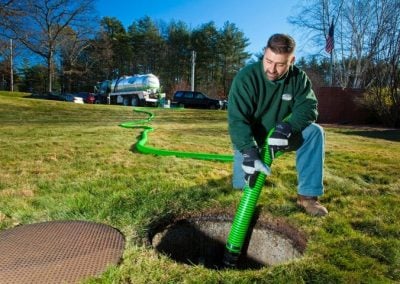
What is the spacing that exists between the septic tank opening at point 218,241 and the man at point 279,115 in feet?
0.91

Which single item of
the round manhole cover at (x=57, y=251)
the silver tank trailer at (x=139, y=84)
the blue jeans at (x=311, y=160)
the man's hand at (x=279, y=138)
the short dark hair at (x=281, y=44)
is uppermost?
the silver tank trailer at (x=139, y=84)

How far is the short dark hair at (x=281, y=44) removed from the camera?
1938 millimetres

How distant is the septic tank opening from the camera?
2.22 meters

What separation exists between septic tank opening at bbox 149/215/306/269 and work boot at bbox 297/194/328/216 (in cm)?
22

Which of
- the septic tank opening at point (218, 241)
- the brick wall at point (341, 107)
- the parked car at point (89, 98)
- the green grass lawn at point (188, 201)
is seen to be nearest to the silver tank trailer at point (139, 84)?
the parked car at point (89, 98)

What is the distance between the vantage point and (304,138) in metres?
2.38

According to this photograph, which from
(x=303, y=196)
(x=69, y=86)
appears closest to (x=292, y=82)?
(x=303, y=196)

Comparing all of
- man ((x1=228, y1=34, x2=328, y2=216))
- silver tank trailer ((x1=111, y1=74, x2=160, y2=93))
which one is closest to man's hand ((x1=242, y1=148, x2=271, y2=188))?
man ((x1=228, y1=34, x2=328, y2=216))

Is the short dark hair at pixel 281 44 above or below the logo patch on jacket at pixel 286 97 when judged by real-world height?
above

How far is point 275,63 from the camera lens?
202cm

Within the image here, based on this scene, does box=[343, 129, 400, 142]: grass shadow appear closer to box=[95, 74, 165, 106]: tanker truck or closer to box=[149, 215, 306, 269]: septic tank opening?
box=[149, 215, 306, 269]: septic tank opening

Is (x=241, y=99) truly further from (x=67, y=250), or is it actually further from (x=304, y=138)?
(x=67, y=250)

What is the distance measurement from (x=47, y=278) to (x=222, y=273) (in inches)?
29.0

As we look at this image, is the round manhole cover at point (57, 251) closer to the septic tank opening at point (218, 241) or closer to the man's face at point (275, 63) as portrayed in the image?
the septic tank opening at point (218, 241)
